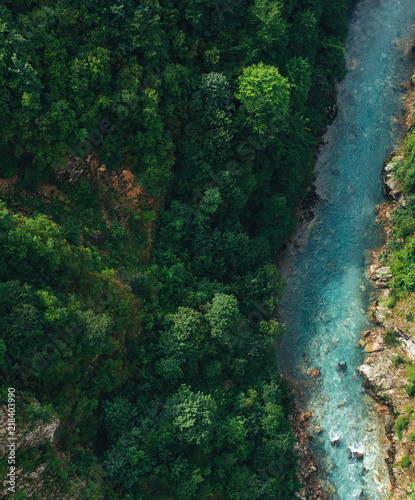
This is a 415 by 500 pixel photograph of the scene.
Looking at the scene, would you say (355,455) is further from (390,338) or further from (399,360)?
(390,338)

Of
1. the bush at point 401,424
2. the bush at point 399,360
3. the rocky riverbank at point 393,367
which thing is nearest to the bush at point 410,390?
the rocky riverbank at point 393,367

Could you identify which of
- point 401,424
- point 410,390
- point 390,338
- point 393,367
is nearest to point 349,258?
point 390,338

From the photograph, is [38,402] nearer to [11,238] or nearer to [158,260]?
[11,238]

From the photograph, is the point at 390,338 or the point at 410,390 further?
the point at 390,338

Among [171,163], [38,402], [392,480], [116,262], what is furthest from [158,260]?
[392,480]

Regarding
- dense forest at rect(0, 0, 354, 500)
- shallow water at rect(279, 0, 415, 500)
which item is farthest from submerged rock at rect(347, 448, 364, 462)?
dense forest at rect(0, 0, 354, 500)

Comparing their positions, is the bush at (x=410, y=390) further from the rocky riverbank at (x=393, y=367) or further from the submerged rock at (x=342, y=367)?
the submerged rock at (x=342, y=367)
